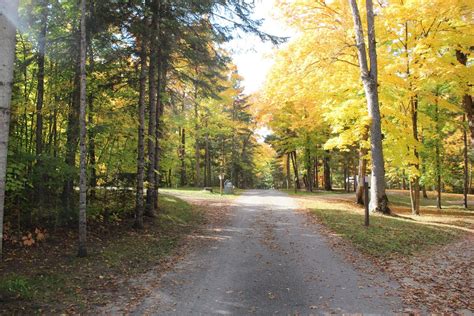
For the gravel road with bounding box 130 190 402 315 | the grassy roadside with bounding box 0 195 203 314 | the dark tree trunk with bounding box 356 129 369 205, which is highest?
the dark tree trunk with bounding box 356 129 369 205

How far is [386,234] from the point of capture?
32.2 feet

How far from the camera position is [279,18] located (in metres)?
14.1

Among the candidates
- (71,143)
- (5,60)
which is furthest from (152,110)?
(5,60)

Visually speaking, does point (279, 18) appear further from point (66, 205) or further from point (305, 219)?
point (66, 205)

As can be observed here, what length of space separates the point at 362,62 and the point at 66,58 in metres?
10.4

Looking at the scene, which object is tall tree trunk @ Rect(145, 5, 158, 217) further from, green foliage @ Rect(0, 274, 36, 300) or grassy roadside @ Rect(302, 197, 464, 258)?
grassy roadside @ Rect(302, 197, 464, 258)

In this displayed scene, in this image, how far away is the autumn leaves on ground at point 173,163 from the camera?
5.48 m

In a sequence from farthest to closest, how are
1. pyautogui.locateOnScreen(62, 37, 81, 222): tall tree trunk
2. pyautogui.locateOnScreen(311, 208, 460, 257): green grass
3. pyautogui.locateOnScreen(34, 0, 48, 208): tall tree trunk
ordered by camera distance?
pyautogui.locateOnScreen(62, 37, 81, 222): tall tree trunk, pyautogui.locateOnScreen(311, 208, 460, 257): green grass, pyautogui.locateOnScreen(34, 0, 48, 208): tall tree trunk

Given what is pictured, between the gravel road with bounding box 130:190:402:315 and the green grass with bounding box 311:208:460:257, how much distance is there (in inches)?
41.5

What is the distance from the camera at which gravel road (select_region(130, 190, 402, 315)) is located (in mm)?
5023

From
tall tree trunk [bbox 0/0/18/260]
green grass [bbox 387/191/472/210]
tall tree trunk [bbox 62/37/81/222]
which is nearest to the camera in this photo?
tall tree trunk [bbox 0/0/18/260]

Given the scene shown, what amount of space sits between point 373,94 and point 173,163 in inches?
375

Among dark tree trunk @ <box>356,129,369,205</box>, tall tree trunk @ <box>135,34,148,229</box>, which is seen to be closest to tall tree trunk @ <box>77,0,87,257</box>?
tall tree trunk @ <box>135,34,148,229</box>

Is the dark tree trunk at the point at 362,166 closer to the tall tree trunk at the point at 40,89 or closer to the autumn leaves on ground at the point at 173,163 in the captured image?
the autumn leaves on ground at the point at 173,163
